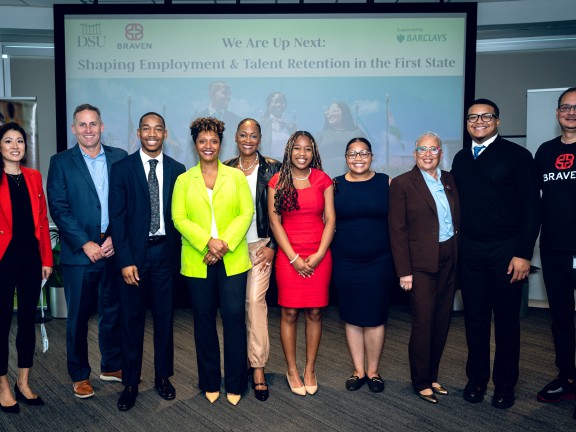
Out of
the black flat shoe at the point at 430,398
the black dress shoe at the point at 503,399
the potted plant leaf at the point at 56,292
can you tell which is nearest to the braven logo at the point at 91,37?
the potted plant leaf at the point at 56,292

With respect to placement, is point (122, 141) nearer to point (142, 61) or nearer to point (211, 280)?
point (142, 61)

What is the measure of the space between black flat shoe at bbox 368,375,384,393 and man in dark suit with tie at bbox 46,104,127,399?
5.31 feet

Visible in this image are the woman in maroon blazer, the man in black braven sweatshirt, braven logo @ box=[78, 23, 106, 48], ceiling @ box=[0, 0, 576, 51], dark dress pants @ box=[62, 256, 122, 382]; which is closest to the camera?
the man in black braven sweatshirt

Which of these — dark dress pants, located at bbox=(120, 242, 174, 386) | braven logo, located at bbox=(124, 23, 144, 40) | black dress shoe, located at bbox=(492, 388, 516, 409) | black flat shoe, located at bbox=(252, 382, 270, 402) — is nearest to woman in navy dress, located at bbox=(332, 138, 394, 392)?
black flat shoe, located at bbox=(252, 382, 270, 402)

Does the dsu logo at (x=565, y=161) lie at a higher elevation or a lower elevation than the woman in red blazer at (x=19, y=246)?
higher

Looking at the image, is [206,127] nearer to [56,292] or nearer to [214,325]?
[214,325]

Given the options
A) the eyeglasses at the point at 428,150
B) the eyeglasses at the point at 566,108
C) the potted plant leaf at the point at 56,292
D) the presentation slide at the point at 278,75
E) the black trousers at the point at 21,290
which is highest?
the presentation slide at the point at 278,75

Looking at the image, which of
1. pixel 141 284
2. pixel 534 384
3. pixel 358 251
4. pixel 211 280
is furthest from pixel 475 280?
pixel 141 284

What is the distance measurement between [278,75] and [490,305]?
301 centimetres

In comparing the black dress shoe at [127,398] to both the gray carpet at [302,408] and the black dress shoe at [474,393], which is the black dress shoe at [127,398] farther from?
the black dress shoe at [474,393]

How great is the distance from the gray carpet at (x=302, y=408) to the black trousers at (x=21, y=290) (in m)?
0.36

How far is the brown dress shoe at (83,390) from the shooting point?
2.88 metres

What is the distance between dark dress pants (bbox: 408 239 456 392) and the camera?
109 inches

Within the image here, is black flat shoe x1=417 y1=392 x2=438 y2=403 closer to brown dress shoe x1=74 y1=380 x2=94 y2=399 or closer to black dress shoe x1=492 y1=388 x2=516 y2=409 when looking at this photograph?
black dress shoe x1=492 y1=388 x2=516 y2=409
